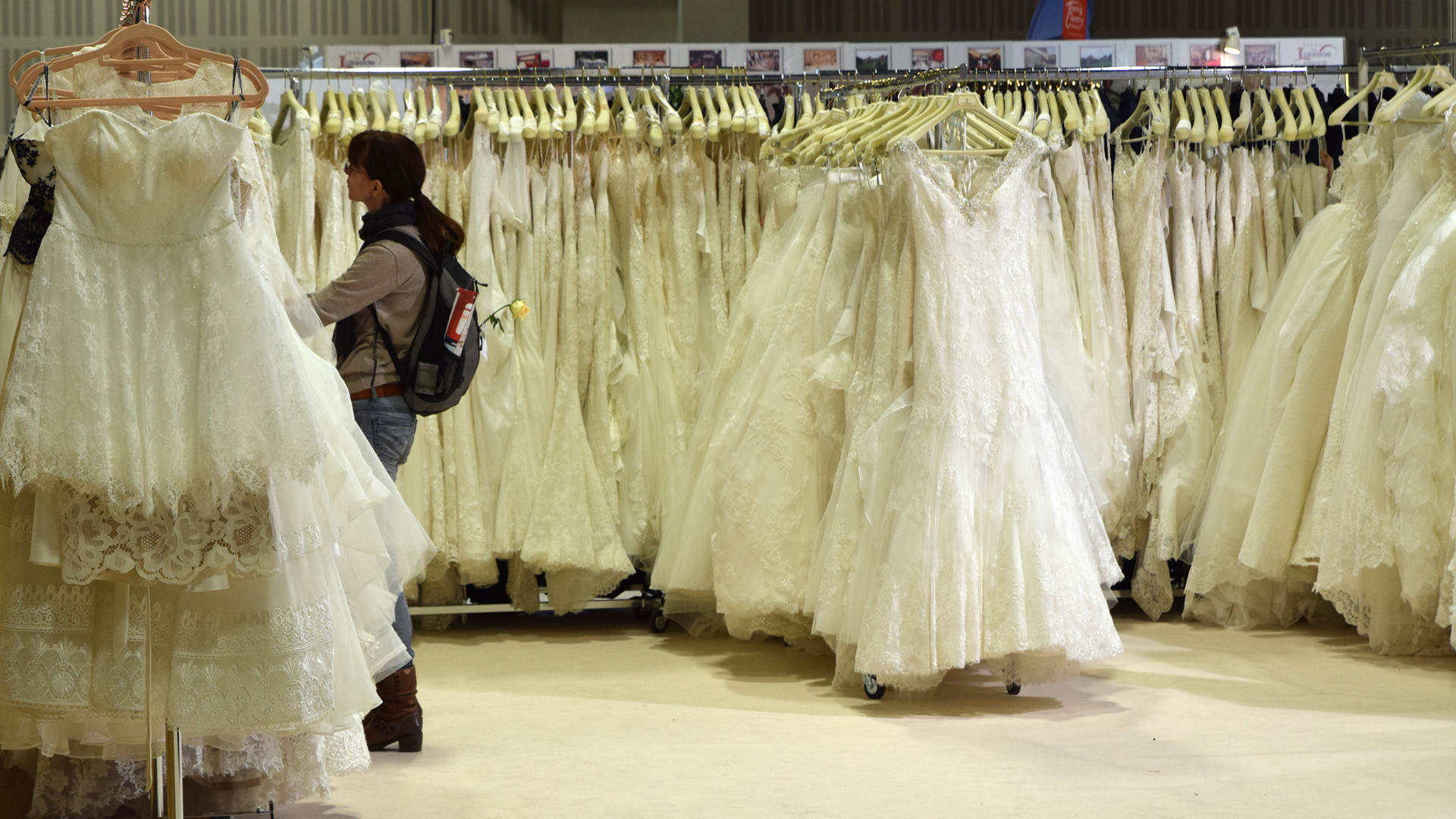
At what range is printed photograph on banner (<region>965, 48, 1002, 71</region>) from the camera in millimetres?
5074

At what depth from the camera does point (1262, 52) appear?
516 cm

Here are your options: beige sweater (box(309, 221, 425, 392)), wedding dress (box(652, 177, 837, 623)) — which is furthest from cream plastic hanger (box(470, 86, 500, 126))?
beige sweater (box(309, 221, 425, 392))

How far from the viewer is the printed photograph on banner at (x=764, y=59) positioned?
508 cm

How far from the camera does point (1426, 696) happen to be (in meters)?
3.66

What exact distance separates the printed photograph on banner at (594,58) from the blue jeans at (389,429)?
2.16 meters

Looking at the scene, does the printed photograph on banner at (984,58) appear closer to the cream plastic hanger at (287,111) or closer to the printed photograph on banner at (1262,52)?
the printed photograph on banner at (1262,52)

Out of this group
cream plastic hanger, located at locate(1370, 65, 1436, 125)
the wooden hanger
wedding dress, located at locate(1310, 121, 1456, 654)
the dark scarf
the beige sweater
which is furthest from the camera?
cream plastic hanger, located at locate(1370, 65, 1436, 125)

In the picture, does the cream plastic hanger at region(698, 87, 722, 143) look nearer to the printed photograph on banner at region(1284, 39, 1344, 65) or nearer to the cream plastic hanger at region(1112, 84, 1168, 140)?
the cream plastic hanger at region(1112, 84, 1168, 140)

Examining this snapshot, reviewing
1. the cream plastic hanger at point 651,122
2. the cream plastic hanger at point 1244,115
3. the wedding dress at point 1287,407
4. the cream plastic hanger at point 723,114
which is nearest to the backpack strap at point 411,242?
the cream plastic hanger at point 651,122

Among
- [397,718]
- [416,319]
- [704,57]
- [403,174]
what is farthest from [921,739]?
[704,57]

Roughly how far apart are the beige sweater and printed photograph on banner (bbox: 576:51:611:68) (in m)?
1.93

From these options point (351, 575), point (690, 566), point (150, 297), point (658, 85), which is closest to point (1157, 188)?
point (658, 85)

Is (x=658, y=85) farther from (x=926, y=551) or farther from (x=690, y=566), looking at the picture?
(x=926, y=551)

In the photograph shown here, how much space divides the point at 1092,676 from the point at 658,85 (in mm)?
2429
